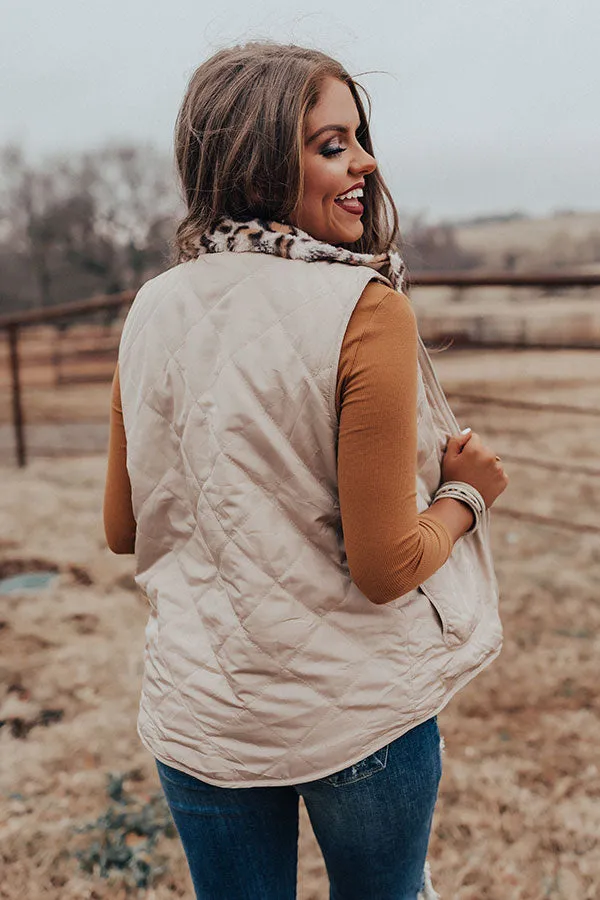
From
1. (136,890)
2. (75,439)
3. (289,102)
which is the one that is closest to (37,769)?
(136,890)

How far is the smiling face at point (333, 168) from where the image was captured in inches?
33.7

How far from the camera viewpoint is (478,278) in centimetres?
322

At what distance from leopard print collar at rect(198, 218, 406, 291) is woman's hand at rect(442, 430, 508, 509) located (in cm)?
24

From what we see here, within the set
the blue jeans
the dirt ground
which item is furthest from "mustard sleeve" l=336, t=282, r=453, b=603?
the dirt ground

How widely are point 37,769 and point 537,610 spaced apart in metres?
1.75

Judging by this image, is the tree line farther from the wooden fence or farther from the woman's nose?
the woman's nose

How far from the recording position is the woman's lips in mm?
902

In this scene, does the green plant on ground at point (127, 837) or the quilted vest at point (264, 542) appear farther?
the green plant on ground at point (127, 837)

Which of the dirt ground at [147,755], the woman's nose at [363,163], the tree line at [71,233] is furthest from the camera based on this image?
the tree line at [71,233]

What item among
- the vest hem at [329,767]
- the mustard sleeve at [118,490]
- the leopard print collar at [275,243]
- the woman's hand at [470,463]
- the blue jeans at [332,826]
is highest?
the leopard print collar at [275,243]

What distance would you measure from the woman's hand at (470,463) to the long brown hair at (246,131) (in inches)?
13.2

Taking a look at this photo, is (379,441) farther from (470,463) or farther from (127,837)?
(127,837)

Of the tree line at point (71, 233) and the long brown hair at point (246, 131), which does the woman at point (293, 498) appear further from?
the tree line at point (71, 233)

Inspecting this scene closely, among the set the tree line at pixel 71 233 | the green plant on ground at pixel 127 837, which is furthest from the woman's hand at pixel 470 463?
the tree line at pixel 71 233
